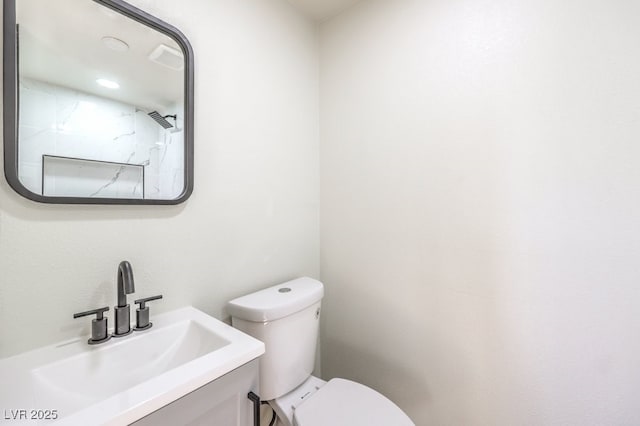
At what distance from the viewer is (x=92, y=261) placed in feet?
2.69

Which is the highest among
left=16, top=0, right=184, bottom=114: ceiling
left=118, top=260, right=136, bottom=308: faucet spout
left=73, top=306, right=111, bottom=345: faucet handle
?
left=16, top=0, right=184, bottom=114: ceiling

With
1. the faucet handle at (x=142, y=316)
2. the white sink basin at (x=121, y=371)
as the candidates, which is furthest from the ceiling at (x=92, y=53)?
the white sink basin at (x=121, y=371)

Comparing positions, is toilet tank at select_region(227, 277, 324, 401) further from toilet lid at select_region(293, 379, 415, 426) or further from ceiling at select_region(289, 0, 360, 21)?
ceiling at select_region(289, 0, 360, 21)

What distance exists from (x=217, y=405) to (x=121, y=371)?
1.08 feet

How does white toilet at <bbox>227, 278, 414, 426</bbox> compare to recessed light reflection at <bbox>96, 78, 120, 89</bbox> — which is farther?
white toilet at <bbox>227, 278, 414, 426</bbox>

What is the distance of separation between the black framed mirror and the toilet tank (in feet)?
1.67

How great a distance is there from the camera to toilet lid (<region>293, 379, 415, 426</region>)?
935mm

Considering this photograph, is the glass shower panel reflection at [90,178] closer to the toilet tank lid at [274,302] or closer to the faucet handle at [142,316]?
the faucet handle at [142,316]

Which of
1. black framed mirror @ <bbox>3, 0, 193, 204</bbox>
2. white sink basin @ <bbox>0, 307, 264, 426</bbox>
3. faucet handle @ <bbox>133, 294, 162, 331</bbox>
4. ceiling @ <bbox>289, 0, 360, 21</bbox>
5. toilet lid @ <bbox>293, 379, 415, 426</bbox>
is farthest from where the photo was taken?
ceiling @ <bbox>289, 0, 360, 21</bbox>

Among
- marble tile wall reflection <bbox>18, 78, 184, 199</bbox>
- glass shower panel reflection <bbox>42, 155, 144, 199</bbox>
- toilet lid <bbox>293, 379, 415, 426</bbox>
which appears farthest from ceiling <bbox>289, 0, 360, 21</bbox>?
toilet lid <bbox>293, 379, 415, 426</bbox>

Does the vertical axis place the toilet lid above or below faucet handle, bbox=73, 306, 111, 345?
below

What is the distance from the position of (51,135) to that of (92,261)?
0.38m

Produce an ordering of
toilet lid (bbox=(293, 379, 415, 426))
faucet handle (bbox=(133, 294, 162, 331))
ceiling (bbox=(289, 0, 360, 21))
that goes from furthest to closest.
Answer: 1. ceiling (bbox=(289, 0, 360, 21))
2. toilet lid (bbox=(293, 379, 415, 426))
3. faucet handle (bbox=(133, 294, 162, 331))

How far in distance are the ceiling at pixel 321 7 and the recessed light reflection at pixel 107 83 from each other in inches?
40.8
